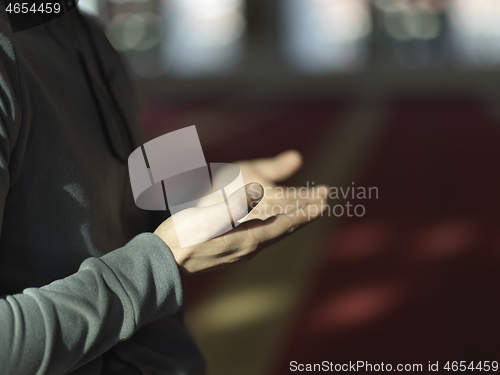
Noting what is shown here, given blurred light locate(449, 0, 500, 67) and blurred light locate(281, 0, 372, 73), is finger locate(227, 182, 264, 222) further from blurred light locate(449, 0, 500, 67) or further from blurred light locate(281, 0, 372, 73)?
blurred light locate(449, 0, 500, 67)

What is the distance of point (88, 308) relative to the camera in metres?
0.46

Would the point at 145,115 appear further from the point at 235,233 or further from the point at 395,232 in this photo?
the point at 235,233

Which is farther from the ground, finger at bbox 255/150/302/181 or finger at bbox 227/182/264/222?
finger at bbox 227/182/264/222

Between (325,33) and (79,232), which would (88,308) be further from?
(325,33)

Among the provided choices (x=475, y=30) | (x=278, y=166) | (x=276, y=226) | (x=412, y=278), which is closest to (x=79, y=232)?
(x=276, y=226)

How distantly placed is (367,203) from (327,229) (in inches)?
14.5

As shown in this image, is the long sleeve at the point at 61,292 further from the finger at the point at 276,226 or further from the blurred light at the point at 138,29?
the blurred light at the point at 138,29

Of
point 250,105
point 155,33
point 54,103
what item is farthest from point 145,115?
point 54,103

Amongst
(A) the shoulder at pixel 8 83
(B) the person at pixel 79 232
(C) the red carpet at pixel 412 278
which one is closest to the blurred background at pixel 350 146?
(C) the red carpet at pixel 412 278

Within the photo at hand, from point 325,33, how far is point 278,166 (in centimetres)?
713

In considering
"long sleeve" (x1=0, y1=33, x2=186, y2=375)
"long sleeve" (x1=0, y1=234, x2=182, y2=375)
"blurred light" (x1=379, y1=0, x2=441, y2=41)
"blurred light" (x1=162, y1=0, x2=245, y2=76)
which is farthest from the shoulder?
"blurred light" (x1=379, y1=0, x2=441, y2=41)

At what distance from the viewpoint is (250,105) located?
646 cm

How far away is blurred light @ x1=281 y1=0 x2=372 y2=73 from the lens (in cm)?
741

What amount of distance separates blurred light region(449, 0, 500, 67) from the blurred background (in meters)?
0.02
